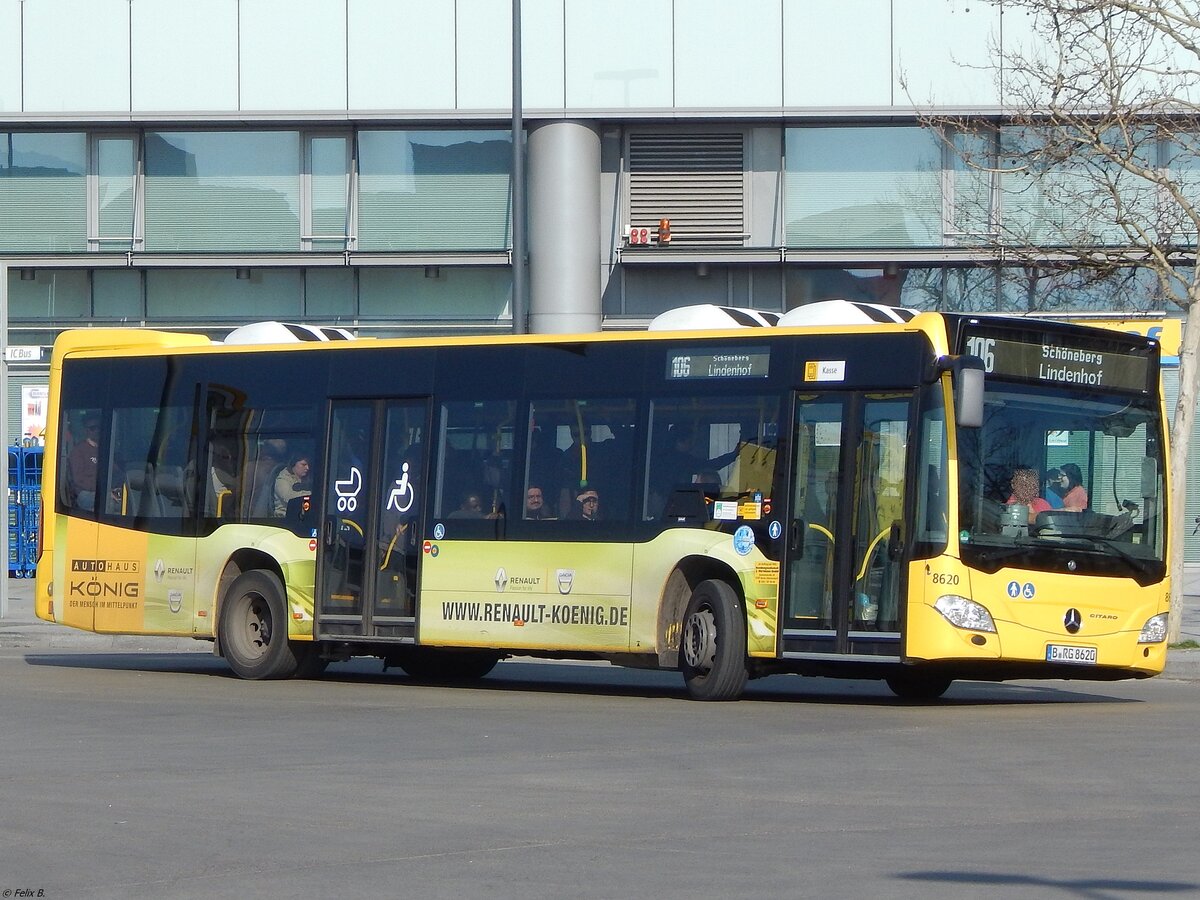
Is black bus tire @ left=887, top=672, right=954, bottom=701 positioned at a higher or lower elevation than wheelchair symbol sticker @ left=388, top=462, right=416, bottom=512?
lower

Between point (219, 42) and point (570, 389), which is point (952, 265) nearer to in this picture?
point (219, 42)

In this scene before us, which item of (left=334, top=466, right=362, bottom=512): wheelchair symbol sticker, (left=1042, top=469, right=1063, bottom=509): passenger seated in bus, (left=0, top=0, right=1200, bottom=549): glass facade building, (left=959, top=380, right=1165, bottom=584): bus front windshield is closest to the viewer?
(left=959, top=380, right=1165, bottom=584): bus front windshield

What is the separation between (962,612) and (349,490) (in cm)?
531

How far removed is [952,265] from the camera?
92.9 ft

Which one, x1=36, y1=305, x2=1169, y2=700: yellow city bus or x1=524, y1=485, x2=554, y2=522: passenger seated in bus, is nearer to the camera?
x1=36, y1=305, x2=1169, y2=700: yellow city bus

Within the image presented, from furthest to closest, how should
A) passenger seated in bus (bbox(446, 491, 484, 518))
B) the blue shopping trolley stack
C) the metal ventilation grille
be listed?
the blue shopping trolley stack < the metal ventilation grille < passenger seated in bus (bbox(446, 491, 484, 518))

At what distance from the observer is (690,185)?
28.7 m

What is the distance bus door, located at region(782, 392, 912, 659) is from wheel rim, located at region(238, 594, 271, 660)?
4.97m

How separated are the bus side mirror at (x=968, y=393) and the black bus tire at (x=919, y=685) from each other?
250 centimetres

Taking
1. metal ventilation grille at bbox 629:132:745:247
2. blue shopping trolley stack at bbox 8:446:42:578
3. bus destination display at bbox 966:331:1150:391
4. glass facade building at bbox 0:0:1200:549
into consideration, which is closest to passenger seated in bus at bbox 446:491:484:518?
bus destination display at bbox 966:331:1150:391

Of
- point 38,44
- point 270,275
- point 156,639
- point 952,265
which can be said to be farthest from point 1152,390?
point 38,44

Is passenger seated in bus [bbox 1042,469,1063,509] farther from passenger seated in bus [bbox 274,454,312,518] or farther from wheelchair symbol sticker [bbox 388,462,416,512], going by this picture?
passenger seated in bus [bbox 274,454,312,518]

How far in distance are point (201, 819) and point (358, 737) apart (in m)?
3.57

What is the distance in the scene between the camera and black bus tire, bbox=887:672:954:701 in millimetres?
15445
